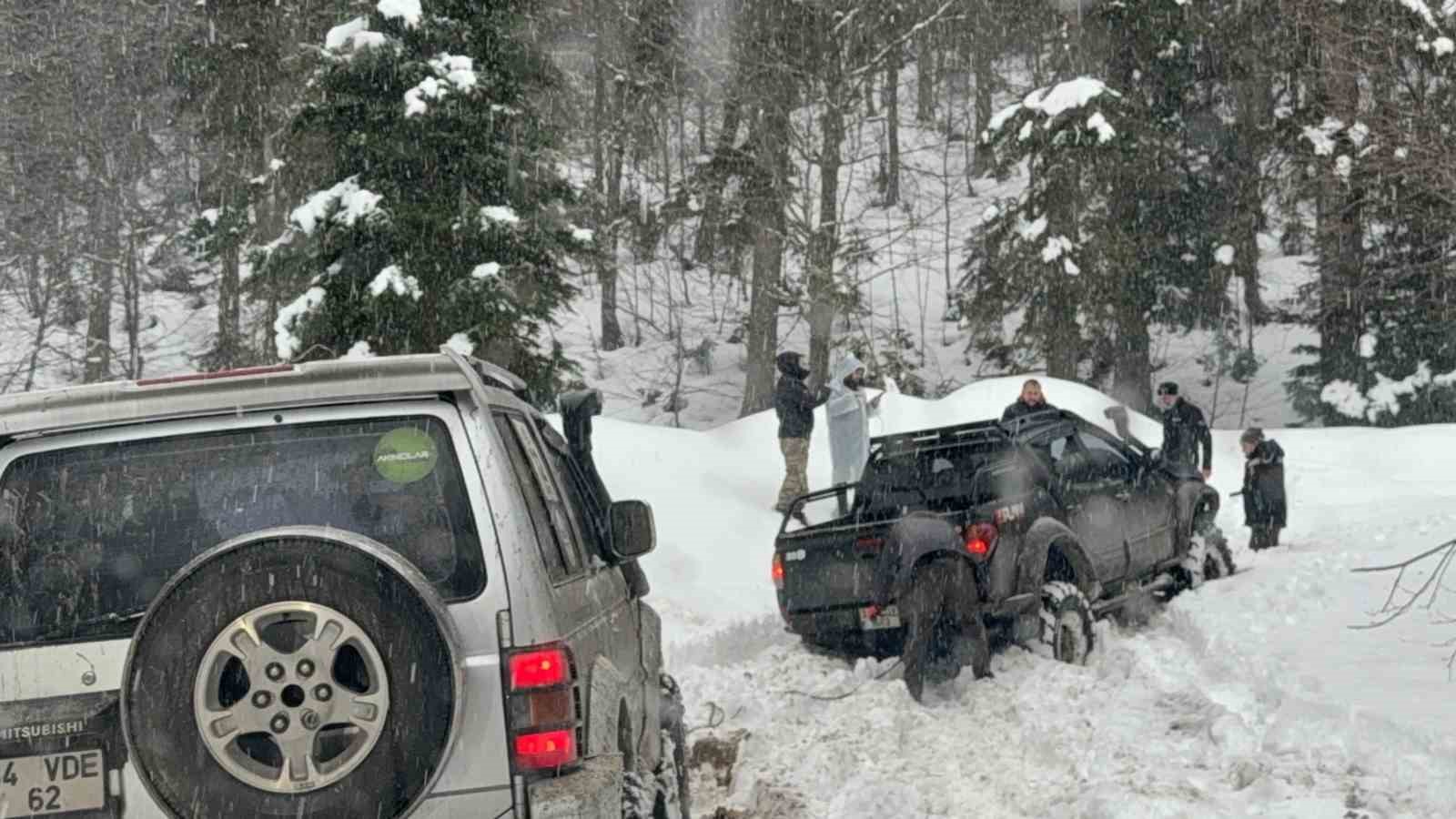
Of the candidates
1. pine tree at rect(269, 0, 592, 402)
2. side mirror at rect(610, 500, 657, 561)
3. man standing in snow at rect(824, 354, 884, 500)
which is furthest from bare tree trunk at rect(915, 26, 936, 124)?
side mirror at rect(610, 500, 657, 561)

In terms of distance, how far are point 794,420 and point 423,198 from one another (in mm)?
5220

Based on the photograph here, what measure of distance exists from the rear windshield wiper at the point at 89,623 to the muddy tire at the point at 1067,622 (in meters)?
7.09

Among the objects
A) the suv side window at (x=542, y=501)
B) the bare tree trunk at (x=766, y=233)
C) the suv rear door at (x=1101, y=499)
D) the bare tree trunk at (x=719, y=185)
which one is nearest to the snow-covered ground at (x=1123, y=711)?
the suv rear door at (x=1101, y=499)

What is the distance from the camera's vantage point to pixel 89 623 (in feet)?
12.4

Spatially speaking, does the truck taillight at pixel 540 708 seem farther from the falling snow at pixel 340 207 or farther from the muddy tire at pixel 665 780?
the falling snow at pixel 340 207

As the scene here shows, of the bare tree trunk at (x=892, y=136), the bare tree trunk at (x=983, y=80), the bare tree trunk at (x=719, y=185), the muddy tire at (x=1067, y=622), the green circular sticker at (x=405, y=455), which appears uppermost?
the bare tree trunk at (x=983, y=80)

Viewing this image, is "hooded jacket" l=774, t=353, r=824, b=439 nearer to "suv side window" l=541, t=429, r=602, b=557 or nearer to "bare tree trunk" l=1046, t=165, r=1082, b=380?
"suv side window" l=541, t=429, r=602, b=557

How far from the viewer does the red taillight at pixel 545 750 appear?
3.66m

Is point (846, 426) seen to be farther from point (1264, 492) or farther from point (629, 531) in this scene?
point (629, 531)

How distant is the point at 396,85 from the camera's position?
1767 cm

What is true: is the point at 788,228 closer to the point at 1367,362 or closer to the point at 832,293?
the point at 832,293

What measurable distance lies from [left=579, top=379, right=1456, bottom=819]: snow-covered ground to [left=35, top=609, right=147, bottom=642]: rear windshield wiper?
3962mm

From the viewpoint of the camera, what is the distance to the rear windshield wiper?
12.3ft

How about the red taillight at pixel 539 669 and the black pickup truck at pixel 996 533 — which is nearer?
the red taillight at pixel 539 669
